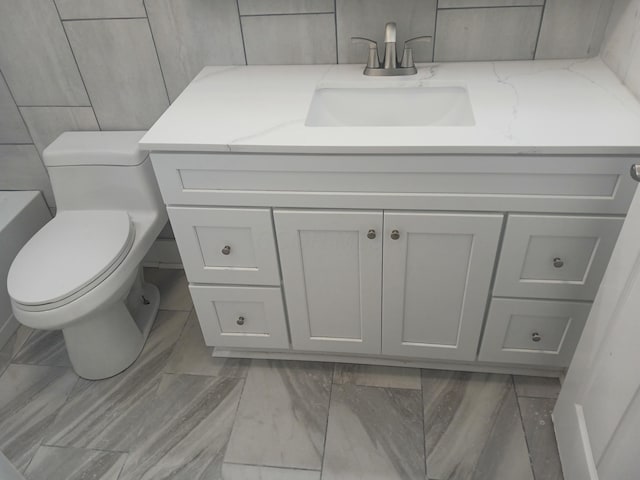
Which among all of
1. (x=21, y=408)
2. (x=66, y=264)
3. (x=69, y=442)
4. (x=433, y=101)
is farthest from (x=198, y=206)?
(x=21, y=408)

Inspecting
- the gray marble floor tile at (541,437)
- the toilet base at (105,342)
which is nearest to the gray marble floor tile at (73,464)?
the toilet base at (105,342)

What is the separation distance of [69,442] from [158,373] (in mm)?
326

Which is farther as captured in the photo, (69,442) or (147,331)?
(147,331)

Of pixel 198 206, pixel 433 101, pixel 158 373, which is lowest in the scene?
pixel 158 373

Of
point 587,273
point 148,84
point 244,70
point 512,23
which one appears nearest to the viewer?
point 587,273

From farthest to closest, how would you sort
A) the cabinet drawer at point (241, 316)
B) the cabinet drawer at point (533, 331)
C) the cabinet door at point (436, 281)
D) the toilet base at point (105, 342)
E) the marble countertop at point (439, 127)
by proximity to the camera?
the toilet base at point (105, 342) < the cabinet drawer at point (241, 316) < the cabinet drawer at point (533, 331) < the cabinet door at point (436, 281) < the marble countertop at point (439, 127)

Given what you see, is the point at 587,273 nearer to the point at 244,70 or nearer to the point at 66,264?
the point at 244,70

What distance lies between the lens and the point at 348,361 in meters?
1.67

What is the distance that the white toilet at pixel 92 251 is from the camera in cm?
144

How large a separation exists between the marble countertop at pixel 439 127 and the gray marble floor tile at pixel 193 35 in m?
0.09

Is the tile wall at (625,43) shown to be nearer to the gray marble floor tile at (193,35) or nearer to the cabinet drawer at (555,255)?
the cabinet drawer at (555,255)

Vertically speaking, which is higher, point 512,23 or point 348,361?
point 512,23

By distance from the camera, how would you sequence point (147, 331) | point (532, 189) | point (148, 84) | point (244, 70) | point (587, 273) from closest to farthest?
point (532, 189) → point (587, 273) → point (244, 70) → point (148, 84) → point (147, 331)

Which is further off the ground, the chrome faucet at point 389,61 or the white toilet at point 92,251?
the chrome faucet at point 389,61
